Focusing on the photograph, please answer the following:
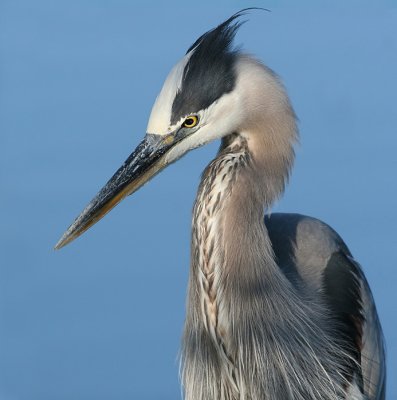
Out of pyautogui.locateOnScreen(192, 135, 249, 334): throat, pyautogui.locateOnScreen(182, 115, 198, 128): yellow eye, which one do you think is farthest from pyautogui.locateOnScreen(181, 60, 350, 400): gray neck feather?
pyautogui.locateOnScreen(182, 115, 198, 128): yellow eye

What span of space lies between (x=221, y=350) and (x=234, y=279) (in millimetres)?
204

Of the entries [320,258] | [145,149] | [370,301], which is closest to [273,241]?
[320,258]

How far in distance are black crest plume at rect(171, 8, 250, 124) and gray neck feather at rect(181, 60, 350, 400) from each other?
0.13 meters

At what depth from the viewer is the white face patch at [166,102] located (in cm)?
215

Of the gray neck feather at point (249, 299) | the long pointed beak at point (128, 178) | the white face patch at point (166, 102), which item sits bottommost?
the gray neck feather at point (249, 299)

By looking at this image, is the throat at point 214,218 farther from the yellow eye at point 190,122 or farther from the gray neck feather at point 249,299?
the yellow eye at point 190,122

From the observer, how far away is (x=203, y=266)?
2215mm

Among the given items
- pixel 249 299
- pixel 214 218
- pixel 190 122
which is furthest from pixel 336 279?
pixel 190 122

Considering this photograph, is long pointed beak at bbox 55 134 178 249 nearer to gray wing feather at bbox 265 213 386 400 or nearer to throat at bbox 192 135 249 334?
throat at bbox 192 135 249 334

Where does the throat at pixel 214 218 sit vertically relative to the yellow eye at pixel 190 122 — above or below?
below

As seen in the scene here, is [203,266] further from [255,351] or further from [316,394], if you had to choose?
[316,394]

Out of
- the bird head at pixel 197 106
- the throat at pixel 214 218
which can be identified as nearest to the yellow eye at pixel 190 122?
the bird head at pixel 197 106

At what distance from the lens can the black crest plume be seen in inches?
85.0

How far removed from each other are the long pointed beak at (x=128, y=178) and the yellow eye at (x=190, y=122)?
43 mm
